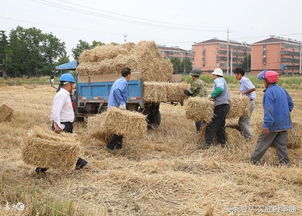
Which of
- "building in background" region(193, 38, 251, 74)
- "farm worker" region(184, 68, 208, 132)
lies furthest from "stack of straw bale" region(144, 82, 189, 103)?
"building in background" region(193, 38, 251, 74)

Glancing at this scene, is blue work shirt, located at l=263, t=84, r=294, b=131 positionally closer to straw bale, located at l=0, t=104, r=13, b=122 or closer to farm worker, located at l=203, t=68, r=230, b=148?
farm worker, located at l=203, t=68, r=230, b=148

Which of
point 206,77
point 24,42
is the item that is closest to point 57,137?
point 206,77

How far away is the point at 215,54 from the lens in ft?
309

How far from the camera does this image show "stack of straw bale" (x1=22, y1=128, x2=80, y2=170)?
17.7 feet

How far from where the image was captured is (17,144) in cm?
823

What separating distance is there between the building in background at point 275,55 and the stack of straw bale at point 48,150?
83067 millimetres

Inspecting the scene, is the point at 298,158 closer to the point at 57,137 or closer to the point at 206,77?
the point at 57,137

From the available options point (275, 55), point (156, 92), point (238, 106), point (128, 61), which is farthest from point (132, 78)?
point (275, 55)

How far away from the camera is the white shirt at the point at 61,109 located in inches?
235

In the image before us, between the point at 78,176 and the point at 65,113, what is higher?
the point at 65,113

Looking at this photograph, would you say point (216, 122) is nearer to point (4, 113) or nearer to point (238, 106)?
point (238, 106)

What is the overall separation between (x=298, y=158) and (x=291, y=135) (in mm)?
469

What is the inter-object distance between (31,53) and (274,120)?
7491cm

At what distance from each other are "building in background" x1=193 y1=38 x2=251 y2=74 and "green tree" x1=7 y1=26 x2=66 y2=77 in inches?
1414
